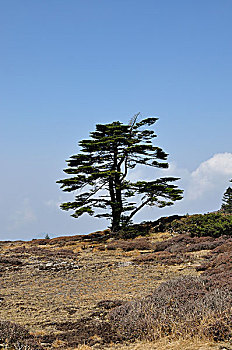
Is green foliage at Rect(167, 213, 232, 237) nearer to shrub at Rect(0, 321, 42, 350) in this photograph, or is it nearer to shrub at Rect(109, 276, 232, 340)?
shrub at Rect(109, 276, 232, 340)

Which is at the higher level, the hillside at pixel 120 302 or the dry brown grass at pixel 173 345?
the hillside at pixel 120 302

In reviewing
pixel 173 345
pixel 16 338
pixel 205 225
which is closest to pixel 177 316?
pixel 173 345

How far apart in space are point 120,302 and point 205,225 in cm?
1560

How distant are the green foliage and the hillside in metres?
2.52

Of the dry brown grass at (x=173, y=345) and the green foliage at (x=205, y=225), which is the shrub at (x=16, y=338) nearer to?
the dry brown grass at (x=173, y=345)

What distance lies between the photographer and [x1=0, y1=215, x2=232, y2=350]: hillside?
23.8ft

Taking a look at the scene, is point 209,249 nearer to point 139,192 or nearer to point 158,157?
point 139,192

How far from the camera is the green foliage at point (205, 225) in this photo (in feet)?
75.5

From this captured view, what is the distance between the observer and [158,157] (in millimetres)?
35469

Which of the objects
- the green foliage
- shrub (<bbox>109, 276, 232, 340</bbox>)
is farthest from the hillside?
the green foliage

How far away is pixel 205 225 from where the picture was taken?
24672 mm

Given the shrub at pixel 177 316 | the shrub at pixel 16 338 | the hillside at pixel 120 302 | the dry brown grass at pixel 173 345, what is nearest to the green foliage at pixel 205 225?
the hillside at pixel 120 302

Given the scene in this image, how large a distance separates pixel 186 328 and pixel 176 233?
2054cm

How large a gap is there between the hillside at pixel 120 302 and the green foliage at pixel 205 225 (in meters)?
2.52
